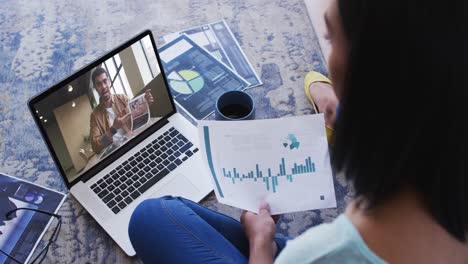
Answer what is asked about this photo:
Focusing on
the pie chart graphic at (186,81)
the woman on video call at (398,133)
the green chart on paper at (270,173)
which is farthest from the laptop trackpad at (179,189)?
the woman on video call at (398,133)

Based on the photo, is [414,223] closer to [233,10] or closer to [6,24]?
[233,10]

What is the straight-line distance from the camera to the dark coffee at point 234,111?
39.8 inches

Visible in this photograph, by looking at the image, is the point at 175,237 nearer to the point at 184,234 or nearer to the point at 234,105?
the point at 184,234

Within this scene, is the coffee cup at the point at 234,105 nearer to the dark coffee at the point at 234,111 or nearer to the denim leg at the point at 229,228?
the dark coffee at the point at 234,111

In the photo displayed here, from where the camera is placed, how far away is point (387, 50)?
1.45 feet

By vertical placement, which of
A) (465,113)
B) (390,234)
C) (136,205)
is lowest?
(136,205)

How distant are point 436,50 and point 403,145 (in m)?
0.11

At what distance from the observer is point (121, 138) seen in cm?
101

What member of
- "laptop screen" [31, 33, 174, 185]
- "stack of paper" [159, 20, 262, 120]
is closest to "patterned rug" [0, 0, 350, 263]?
"stack of paper" [159, 20, 262, 120]

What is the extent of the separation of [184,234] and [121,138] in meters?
0.29

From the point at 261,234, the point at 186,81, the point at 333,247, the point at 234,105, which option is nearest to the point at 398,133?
the point at 333,247

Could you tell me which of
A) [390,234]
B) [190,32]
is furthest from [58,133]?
[390,234]

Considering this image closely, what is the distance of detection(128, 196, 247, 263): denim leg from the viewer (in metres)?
0.79

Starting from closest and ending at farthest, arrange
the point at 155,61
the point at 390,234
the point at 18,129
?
the point at 390,234 < the point at 155,61 < the point at 18,129
